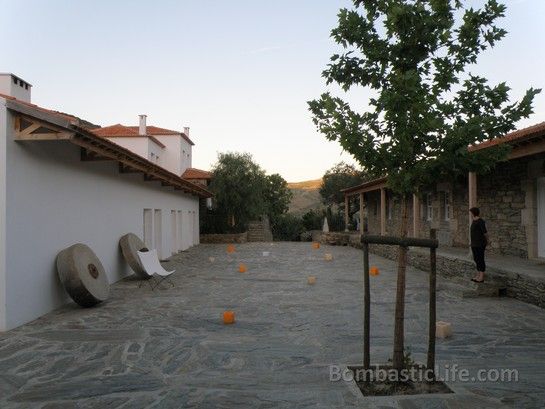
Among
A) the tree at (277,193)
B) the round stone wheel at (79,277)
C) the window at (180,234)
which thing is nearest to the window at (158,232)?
the window at (180,234)

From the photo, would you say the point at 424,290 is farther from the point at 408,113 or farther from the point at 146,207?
the point at 146,207

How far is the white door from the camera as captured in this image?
35.3 feet

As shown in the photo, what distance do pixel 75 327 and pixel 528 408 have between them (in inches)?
226

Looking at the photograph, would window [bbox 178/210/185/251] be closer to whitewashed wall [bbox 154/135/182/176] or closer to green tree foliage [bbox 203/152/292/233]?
green tree foliage [bbox 203/152/292/233]

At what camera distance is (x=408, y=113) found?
4.58 metres

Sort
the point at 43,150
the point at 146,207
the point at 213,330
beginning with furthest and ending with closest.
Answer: the point at 146,207 < the point at 43,150 < the point at 213,330

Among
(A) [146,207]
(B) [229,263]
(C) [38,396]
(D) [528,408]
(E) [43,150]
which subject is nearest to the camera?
(D) [528,408]

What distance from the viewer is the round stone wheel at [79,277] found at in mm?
7859

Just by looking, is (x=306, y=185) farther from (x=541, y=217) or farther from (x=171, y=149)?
(x=541, y=217)

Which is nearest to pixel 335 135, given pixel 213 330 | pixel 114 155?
pixel 213 330

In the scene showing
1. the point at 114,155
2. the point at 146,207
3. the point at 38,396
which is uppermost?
the point at 114,155

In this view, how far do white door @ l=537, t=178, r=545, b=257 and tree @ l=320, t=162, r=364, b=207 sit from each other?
94.0ft

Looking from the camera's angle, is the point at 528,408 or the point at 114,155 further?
the point at 114,155

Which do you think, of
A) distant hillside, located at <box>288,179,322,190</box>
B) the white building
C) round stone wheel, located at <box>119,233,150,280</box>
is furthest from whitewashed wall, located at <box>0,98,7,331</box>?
distant hillside, located at <box>288,179,322,190</box>
